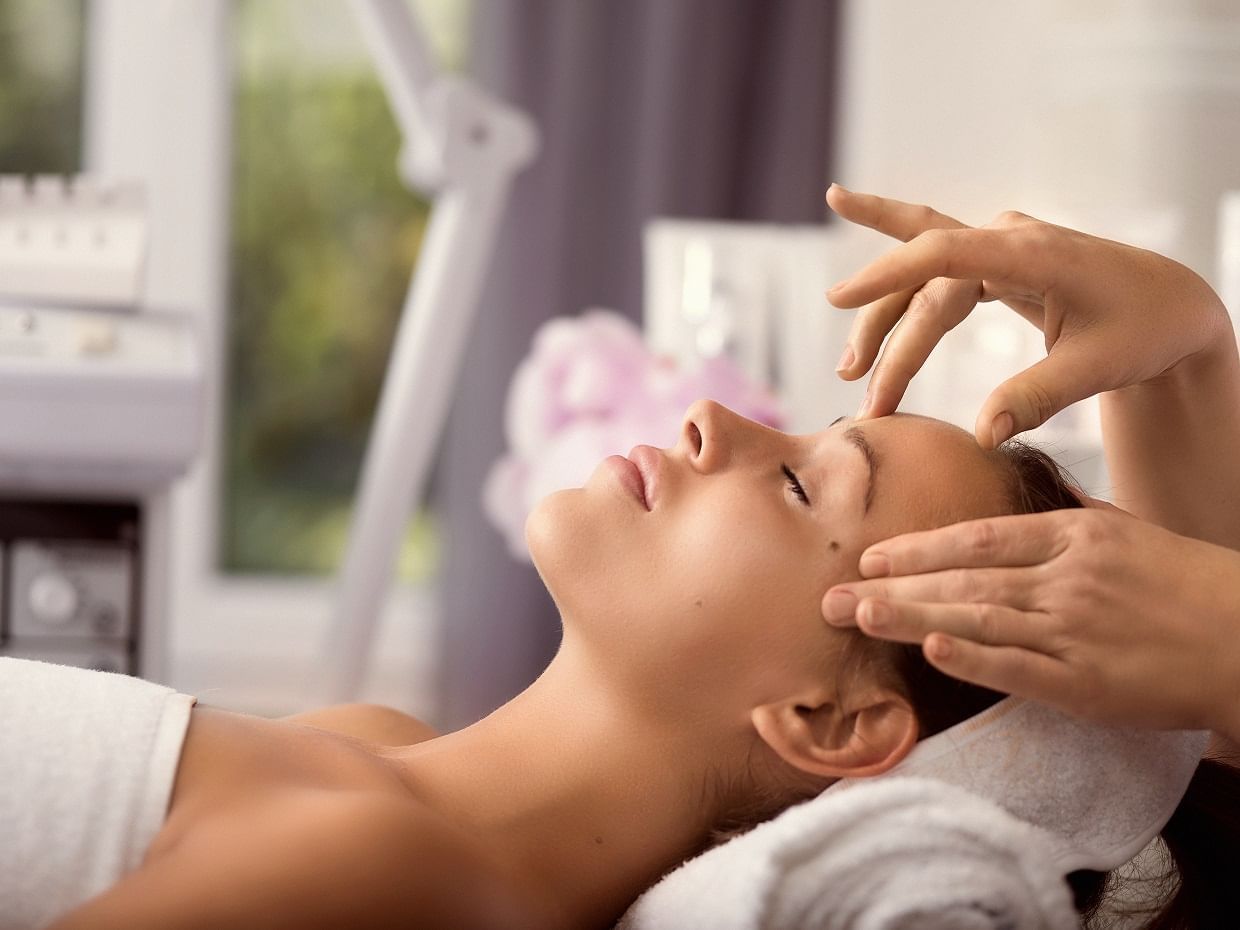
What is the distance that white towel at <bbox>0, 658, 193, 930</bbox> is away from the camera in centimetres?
95

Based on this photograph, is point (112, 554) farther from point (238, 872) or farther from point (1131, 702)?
point (1131, 702)

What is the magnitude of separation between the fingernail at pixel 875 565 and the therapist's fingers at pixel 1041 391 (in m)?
0.12

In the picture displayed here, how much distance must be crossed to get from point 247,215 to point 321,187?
0.17 metres

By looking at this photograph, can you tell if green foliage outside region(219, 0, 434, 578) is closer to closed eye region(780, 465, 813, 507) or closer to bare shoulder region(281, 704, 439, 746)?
bare shoulder region(281, 704, 439, 746)

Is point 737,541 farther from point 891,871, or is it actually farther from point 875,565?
point 891,871

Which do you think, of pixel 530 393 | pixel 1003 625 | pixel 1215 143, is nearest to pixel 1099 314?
pixel 1003 625

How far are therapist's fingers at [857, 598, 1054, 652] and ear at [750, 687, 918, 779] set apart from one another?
0.14 metres

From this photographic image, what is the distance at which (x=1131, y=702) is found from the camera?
97 cm

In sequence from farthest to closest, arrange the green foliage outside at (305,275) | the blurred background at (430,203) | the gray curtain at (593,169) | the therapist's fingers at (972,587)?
the green foliage outside at (305,275)
the gray curtain at (593,169)
the blurred background at (430,203)
the therapist's fingers at (972,587)

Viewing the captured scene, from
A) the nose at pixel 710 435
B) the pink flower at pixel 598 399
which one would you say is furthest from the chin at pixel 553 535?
the pink flower at pixel 598 399

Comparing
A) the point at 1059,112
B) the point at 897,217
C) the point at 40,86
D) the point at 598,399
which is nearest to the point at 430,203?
the point at 40,86

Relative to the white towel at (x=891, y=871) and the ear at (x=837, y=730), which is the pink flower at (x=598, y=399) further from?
the white towel at (x=891, y=871)

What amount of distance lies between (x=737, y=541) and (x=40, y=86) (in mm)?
2520

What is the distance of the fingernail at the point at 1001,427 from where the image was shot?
1029mm
